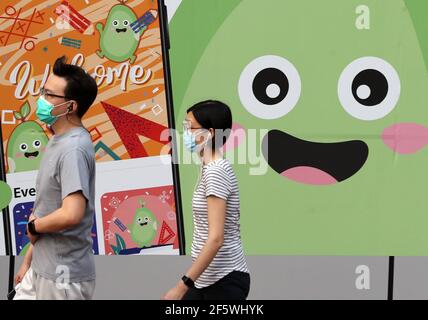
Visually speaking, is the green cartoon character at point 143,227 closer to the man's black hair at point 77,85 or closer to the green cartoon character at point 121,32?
the green cartoon character at point 121,32

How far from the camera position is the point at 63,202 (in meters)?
2.40

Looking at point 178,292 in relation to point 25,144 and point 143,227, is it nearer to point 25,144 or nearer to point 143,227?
point 143,227

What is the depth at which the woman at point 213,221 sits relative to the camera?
257 cm

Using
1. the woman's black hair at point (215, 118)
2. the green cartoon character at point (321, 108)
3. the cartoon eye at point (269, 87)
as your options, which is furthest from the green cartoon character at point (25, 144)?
the woman's black hair at point (215, 118)

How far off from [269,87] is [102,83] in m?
1.03

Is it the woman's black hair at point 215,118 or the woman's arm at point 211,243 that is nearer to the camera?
the woman's arm at point 211,243

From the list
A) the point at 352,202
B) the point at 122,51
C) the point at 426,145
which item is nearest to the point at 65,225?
the point at 122,51

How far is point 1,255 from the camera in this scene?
4238 mm

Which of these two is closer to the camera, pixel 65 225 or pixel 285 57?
pixel 65 225

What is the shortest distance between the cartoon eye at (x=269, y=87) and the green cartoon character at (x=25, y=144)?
1.29 metres

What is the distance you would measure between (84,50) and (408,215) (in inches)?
88.4

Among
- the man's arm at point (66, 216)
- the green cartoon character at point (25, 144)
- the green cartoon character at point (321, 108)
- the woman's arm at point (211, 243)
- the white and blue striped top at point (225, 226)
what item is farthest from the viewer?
the green cartoon character at point (25, 144)

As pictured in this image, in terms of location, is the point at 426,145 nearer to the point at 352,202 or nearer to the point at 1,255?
the point at 352,202

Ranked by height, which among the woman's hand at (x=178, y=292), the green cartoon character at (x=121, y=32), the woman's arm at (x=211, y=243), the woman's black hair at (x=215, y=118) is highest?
the green cartoon character at (x=121, y=32)
